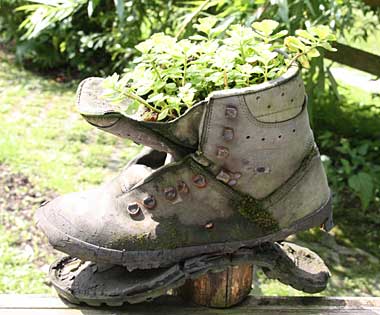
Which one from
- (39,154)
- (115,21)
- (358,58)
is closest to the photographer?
(358,58)

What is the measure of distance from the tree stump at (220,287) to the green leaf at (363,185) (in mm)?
1730

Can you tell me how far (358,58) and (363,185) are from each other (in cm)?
56

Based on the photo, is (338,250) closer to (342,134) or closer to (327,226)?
(342,134)

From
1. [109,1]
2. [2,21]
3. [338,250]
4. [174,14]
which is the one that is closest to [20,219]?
[338,250]

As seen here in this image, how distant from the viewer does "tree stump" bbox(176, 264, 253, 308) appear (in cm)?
146

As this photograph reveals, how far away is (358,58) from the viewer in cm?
310

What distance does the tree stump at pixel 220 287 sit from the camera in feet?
4.79

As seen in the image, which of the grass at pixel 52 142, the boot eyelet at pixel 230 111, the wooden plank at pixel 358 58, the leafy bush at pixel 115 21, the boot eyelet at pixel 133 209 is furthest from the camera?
the grass at pixel 52 142

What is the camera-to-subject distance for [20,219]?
9.68ft

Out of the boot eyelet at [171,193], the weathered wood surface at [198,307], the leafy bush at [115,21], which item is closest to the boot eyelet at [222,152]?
the boot eyelet at [171,193]

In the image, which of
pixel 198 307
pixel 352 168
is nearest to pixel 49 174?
pixel 352 168

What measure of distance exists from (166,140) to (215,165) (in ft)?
0.34

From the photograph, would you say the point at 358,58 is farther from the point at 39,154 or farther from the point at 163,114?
the point at 163,114

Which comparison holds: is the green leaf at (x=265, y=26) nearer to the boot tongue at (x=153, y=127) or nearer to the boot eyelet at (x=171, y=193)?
the boot tongue at (x=153, y=127)
